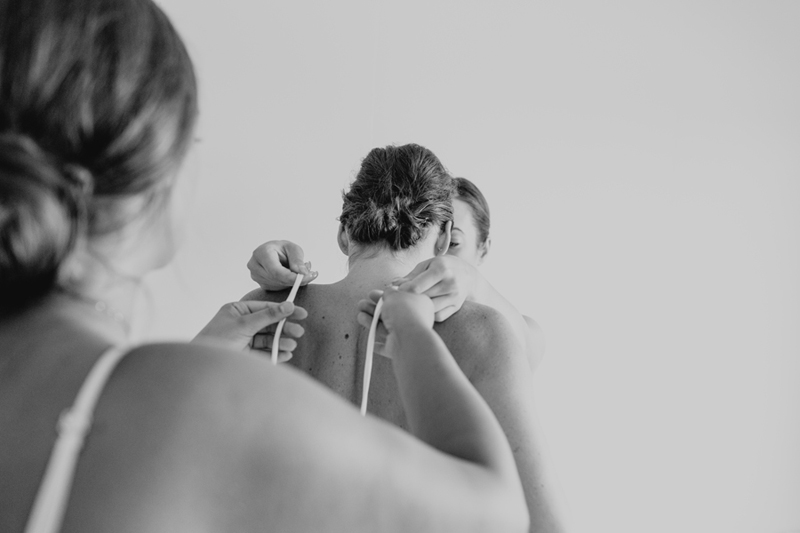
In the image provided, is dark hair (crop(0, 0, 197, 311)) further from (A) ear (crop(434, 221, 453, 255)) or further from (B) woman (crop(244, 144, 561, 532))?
(A) ear (crop(434, 221, 453, 255))

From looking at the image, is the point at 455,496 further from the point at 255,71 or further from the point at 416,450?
the point at 255,71

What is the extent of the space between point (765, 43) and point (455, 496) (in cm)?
319

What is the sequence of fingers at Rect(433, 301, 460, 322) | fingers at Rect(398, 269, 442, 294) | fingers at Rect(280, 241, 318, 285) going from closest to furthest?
fingers at Rect(398, 269, 442, 294) → fingers at Rect(433, 301, 460, 322) → fingers at Rect(280, 241, 318, 285)

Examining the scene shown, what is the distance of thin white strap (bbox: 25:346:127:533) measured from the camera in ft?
1.32

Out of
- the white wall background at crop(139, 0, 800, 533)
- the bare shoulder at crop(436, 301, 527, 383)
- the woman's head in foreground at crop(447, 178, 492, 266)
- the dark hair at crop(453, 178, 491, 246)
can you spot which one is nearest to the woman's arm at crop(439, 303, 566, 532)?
the bare shoulder at crop(436, 301, 527, 383)

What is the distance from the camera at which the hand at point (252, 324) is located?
117cm

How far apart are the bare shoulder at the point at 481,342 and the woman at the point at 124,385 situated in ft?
2.07

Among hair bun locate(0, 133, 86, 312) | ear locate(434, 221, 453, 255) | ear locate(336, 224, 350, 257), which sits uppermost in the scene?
hair bun locate(0, 133, 86, 312)

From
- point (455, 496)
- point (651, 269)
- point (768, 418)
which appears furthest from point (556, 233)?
point (455, 496)

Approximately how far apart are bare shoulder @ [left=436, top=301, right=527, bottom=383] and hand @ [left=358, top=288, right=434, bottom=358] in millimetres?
157

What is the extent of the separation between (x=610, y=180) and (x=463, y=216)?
1.10 meters

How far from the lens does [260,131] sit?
246cm

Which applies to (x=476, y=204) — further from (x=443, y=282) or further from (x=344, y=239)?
(x=443, y=282)

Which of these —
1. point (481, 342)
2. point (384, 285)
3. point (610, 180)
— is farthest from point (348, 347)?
point (610, 180)
